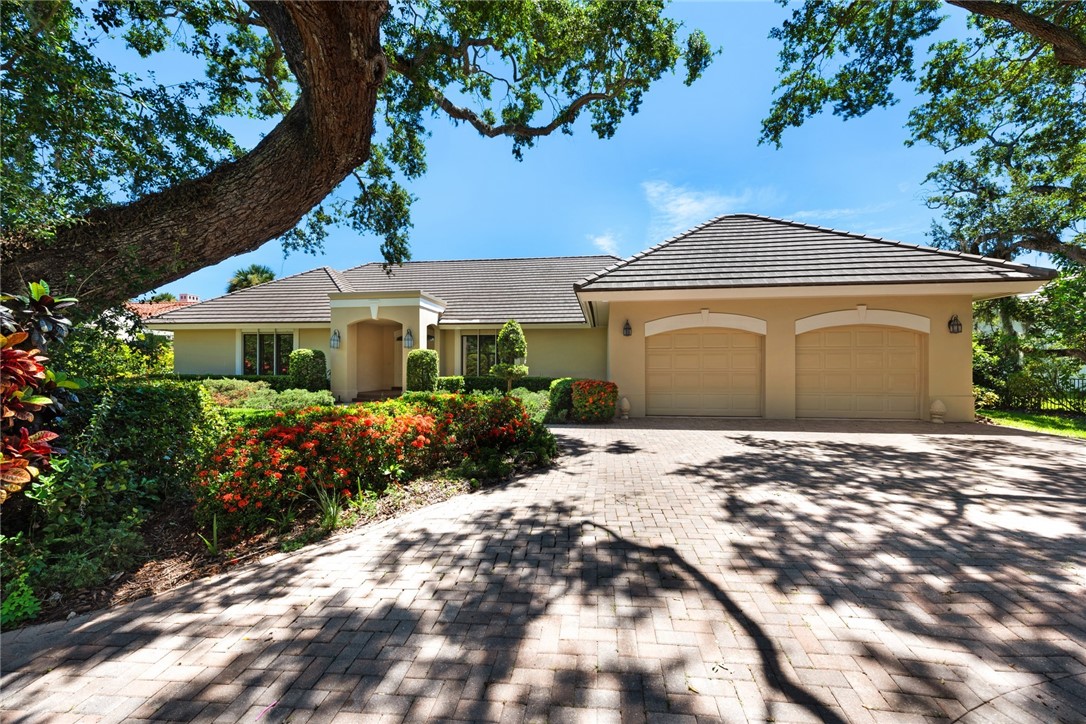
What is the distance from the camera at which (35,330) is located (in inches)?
136

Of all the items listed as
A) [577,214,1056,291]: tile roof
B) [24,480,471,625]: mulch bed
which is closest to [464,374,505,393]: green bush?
[577,214,1056,291]: tile roof

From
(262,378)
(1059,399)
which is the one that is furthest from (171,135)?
(1059,399)

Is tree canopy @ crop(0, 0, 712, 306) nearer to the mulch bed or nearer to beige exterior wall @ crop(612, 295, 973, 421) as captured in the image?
the mulch bed

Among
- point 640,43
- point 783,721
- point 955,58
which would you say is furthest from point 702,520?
point 955,58

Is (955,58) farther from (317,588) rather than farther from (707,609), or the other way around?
(317,588)

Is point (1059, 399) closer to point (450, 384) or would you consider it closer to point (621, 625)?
point (621, 625)

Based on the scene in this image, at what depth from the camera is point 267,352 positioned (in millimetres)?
17344

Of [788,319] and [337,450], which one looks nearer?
[337,450]

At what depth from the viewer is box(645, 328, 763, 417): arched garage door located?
11.4 metres

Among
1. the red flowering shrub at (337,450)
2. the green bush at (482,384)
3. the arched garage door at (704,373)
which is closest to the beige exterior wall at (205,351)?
the green bush at (482,384)

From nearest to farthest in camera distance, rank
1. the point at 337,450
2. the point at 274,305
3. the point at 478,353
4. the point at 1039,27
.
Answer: the point at 337,450 < the point at 1039,27 < the point at 478,353 < the point at 274,305

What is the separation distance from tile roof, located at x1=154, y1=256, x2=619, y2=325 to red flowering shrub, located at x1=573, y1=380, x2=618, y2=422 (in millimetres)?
5472

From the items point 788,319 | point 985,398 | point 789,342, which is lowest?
point 985,398

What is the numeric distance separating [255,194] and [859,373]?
13985 mm
